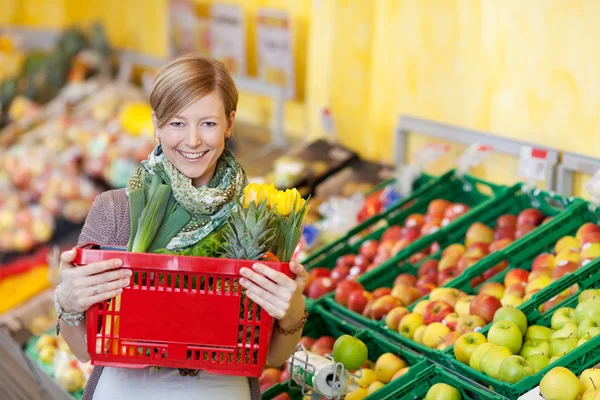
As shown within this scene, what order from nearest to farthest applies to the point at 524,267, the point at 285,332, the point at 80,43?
the point at 285,332, the point at 524,267, the point at 80,43

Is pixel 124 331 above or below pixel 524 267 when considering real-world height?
above

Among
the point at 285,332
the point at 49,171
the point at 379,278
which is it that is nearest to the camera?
the point at 285,332

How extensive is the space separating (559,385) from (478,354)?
0.38 meters

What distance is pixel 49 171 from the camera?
5.80 metres

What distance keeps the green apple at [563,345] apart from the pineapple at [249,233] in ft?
3.45

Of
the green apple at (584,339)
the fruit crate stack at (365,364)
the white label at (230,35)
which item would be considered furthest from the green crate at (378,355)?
the white label at (230,35)

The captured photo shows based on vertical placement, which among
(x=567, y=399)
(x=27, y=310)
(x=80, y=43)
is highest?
(x=567, y=399)

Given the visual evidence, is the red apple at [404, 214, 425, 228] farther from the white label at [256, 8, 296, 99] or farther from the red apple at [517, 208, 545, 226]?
the white label at [256, 8, 296, 99]

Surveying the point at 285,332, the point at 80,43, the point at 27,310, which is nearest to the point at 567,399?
the point at 285,332

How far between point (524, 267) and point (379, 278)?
0.60m

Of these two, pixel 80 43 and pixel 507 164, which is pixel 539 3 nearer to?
pixel 507 164

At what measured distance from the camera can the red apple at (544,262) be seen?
320 centimetres

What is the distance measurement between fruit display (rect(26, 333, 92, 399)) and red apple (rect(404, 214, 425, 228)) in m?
1.55

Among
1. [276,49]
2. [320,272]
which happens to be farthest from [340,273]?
[276,49]
